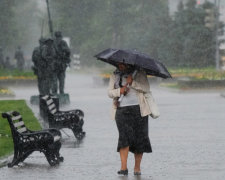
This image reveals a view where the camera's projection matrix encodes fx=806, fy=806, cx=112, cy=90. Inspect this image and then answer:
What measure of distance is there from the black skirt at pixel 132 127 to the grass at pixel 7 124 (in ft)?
9.51

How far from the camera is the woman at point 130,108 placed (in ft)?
31.8

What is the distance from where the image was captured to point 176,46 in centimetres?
6284

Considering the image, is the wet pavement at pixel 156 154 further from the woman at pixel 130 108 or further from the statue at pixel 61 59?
the statue at pixel 61 59

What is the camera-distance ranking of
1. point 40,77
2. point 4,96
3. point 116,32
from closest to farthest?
point 40,77 < point 4,96 < point 116,32

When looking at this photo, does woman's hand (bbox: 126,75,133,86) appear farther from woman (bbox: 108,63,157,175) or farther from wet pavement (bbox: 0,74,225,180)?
wet pavement (bbox: 0,74,225,180)

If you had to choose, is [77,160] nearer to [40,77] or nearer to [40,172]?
[40,172]

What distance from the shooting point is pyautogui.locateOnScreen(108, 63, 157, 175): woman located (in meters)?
9.70

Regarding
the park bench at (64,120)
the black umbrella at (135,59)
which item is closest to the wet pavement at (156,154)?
the park bench at (64,120)

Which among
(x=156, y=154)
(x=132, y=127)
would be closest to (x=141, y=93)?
(x=132, y=127)

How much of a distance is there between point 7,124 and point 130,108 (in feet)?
29.9

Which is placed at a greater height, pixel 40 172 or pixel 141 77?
pixel 141 77

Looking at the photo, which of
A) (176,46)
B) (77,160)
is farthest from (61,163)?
(176,46)

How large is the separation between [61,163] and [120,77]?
1.94 m

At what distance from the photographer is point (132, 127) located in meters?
9.73
